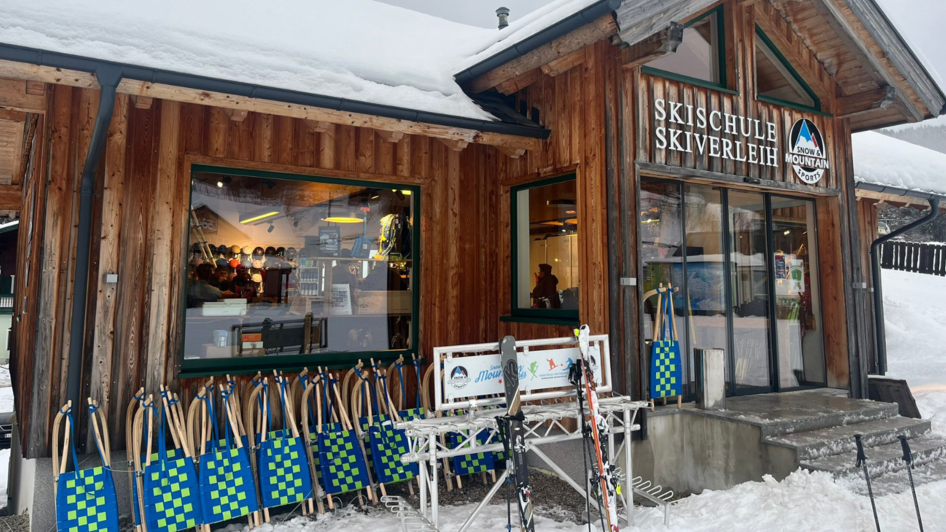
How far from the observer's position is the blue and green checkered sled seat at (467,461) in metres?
5.24

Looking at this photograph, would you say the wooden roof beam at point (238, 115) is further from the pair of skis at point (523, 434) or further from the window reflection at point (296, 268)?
the pair of skis at point (523, 434)

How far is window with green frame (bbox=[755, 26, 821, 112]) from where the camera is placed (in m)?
6.69

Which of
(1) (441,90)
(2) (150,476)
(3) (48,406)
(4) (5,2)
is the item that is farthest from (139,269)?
(1) (441,90)

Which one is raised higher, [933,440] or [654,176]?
[654,176]

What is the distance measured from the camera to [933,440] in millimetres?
5414

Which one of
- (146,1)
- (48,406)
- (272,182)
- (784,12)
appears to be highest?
(784,12)

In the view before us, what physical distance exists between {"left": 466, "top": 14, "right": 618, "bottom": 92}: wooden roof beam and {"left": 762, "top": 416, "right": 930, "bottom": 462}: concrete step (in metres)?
3.45

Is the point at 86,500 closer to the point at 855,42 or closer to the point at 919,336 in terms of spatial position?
the point at 855,42

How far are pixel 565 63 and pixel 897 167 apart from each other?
23.9ft

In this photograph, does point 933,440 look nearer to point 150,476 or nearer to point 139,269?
point 150,476

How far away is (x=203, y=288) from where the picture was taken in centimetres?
500

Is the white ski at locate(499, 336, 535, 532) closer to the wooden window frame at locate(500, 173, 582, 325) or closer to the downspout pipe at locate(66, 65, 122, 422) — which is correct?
the wooden window frame at locate(500, 173, 582, 325)

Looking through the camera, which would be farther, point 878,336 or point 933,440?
point 878,336

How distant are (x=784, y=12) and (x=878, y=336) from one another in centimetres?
525
